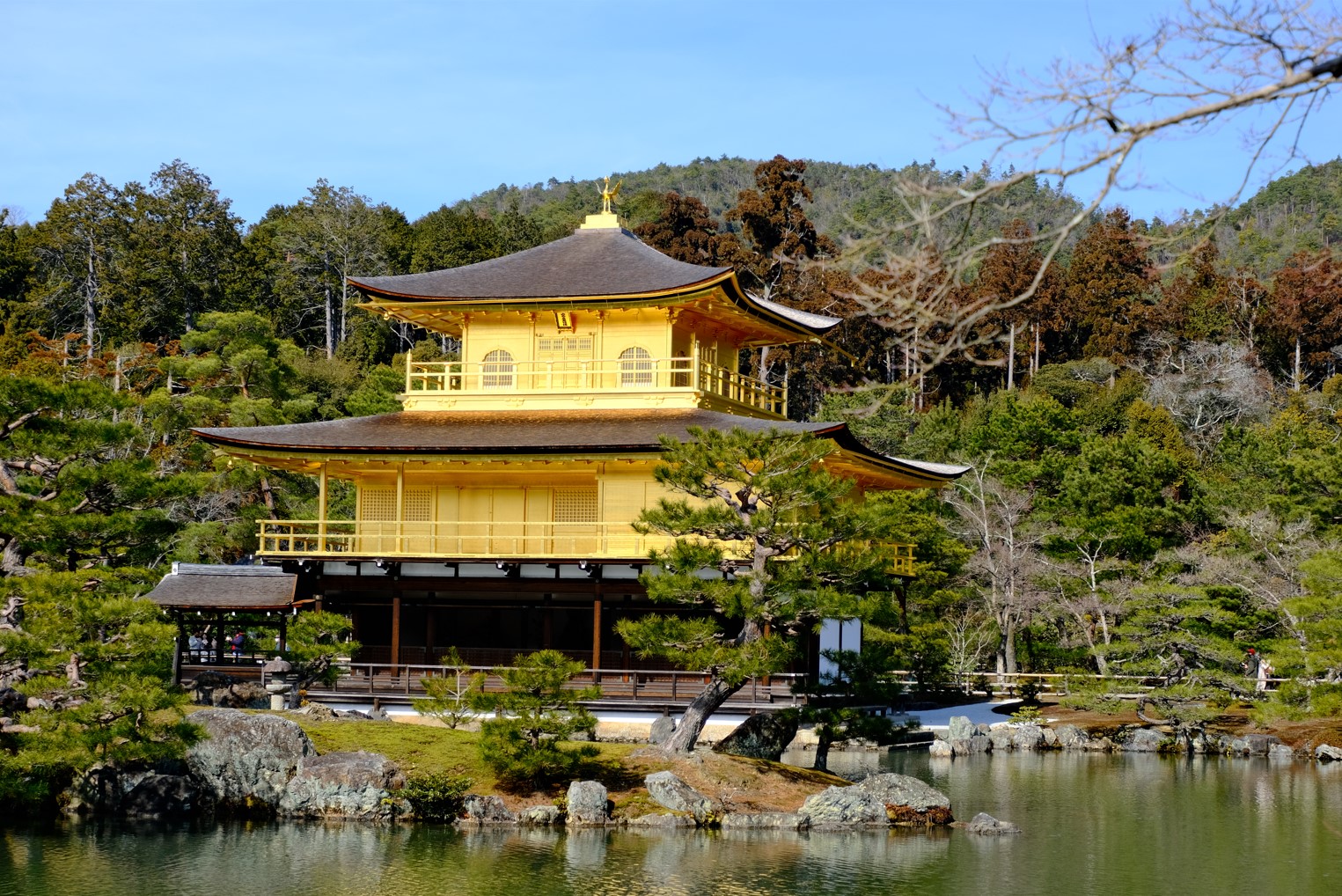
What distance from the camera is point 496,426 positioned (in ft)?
88.0

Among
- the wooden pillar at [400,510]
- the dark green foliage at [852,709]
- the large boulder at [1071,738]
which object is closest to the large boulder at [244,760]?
the wooden pillar at [400,510]

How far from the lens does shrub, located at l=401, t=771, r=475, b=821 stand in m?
19.2

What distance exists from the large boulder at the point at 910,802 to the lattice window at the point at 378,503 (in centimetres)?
1177

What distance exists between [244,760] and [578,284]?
1176cm

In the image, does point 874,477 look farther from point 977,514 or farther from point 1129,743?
point 977,514

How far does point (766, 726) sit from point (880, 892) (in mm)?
7378

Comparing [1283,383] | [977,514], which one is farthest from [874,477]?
[1283,383]

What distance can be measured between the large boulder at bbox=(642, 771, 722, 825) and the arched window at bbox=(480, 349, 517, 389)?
11018mm

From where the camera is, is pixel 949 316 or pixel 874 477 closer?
pixel 949 316

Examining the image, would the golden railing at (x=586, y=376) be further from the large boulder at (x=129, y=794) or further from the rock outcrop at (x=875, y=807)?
the large boulder at (x=129, y=794)

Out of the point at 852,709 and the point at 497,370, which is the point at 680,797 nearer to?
the point at 852,709

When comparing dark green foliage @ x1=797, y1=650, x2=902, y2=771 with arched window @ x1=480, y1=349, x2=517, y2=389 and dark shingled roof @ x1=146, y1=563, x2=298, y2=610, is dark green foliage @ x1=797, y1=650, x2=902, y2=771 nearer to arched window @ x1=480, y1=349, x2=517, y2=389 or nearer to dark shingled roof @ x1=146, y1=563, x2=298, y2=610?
arched window @ x1=480, y1=349, x2=517, y2=389

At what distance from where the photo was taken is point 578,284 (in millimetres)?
28250

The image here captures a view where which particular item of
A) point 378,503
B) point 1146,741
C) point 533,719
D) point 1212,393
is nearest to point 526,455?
point 378,503
